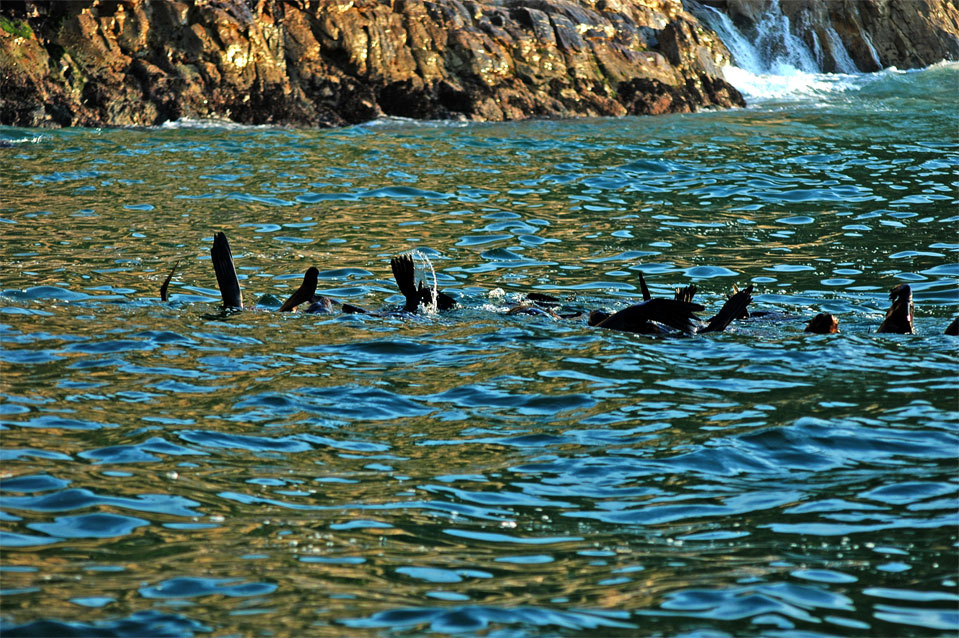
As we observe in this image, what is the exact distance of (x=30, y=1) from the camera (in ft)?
71.2

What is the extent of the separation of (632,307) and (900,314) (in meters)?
2.08

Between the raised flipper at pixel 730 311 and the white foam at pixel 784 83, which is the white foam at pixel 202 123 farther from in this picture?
the raised flipper at pixel 730 311

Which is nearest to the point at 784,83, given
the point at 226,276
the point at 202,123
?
the point at 202,123

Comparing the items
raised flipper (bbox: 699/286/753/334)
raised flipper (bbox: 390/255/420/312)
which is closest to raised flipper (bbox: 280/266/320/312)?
raised flipper (bbox: 390/255/420/312)

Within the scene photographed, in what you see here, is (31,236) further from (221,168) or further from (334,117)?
(334,117)

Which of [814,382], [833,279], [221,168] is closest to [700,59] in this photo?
[221,168]

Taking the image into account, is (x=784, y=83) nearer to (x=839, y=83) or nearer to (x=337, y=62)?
(x=839, y=83)

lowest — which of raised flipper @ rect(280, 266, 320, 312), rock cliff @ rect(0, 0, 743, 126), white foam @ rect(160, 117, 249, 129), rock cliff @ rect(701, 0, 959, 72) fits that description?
raised flipper @ rect(280, 266, 320, 312)

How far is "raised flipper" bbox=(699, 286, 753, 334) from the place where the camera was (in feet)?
27.6

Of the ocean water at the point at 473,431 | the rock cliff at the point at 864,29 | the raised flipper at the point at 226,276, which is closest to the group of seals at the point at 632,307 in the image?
the raised flipper at the point at 226,276

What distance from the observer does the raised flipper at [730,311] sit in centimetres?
841

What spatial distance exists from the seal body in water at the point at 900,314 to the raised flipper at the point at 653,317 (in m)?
1.50

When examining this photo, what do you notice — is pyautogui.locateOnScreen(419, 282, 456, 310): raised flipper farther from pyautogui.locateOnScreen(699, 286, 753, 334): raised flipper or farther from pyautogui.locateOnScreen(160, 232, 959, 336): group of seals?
pyautogui.locateOnScreen(699, 286, 753, 334): raised flipper

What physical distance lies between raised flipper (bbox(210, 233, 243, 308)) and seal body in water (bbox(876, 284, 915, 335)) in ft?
17.6
